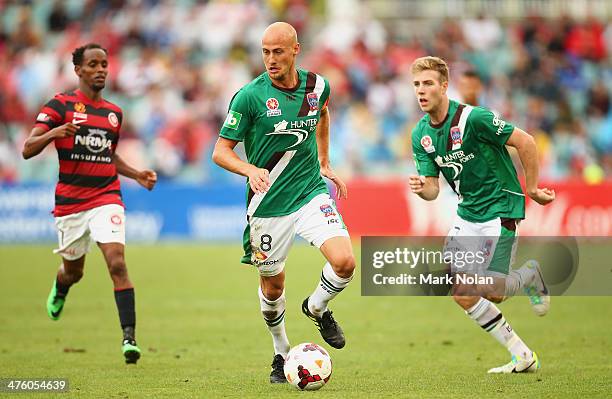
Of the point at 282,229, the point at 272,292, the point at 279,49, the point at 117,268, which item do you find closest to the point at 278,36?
the point at 279,49

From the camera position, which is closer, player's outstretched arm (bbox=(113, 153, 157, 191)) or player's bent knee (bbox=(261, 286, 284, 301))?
player's bent knee (bbox=(261, 286, 284, 301))

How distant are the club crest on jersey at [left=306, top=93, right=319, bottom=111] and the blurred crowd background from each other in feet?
50.7

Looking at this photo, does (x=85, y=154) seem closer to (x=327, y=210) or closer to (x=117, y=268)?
(x=117, y=268)

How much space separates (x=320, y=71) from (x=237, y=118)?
59.7ft

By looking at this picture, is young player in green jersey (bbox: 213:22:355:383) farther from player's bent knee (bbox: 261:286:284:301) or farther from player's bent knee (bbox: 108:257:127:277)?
player's bent knee (bbox: 108:257:127:277)

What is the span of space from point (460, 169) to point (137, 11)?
65.2 feet

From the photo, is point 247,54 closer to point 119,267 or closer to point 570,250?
point 570,250

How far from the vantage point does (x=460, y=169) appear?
930 cm

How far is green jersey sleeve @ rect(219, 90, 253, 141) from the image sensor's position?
8.47 metres

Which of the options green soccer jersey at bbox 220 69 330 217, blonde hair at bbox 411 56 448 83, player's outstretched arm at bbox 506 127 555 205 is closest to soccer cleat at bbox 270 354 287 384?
green soccer jersey at bbox 220 69 330 217

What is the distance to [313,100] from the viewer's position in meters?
8.86

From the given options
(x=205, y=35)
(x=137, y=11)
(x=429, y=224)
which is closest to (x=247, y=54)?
(x=205, y=35)

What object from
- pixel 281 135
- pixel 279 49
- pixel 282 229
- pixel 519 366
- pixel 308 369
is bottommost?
pixel 519 366

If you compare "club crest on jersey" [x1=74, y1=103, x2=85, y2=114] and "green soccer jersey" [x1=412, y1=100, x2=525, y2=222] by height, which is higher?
"club crest on jersey" [x1=74, y1=103, x2=85, y2=114]
